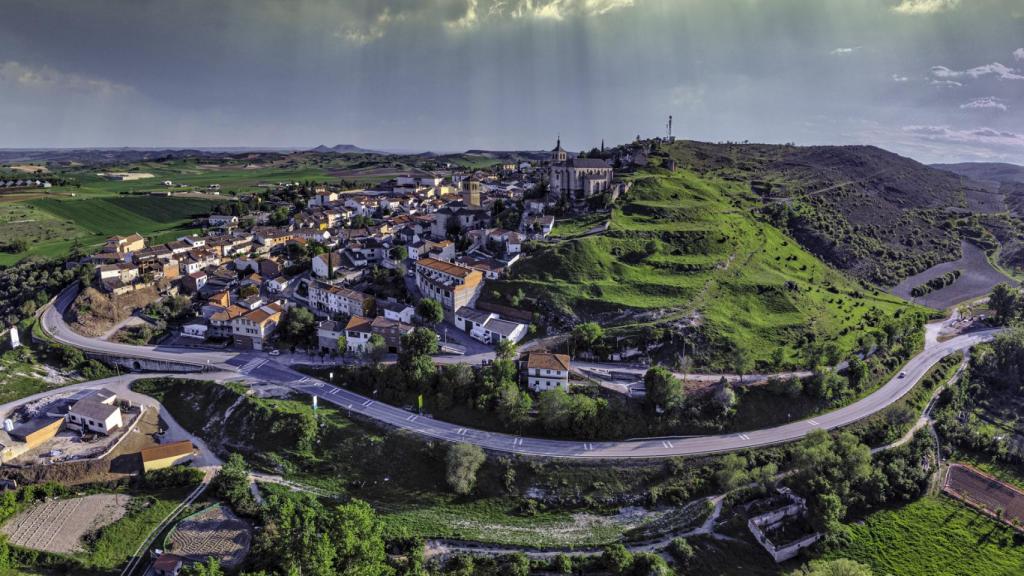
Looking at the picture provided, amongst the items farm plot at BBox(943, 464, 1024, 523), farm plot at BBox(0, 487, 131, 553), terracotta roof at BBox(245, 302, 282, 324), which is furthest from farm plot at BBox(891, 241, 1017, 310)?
farm plot at BBox(0, 487, 131, 553)

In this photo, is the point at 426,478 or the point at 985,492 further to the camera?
the point at 985,492

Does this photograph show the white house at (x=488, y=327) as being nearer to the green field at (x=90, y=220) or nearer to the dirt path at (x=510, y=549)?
the dirt path at (x=510, y=549)

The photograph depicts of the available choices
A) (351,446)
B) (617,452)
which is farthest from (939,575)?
(351,446)

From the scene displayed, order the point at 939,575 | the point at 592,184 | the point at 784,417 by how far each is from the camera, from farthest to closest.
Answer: the point at 592,184
the point at 784,417
the point at 939,575

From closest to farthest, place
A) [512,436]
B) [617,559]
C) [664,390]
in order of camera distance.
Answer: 1. [617,559]
2. [512,436]
3. [664,390]

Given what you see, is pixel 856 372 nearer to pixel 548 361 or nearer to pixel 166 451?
pixel 548 361

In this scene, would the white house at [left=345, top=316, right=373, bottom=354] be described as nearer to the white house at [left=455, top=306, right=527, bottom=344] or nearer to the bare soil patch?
the white house at [left=455, top=306, right=527, bottom=344]

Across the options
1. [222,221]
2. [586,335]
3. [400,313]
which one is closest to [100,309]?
[400,313]

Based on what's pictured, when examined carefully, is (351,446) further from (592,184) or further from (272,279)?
(592,184)
